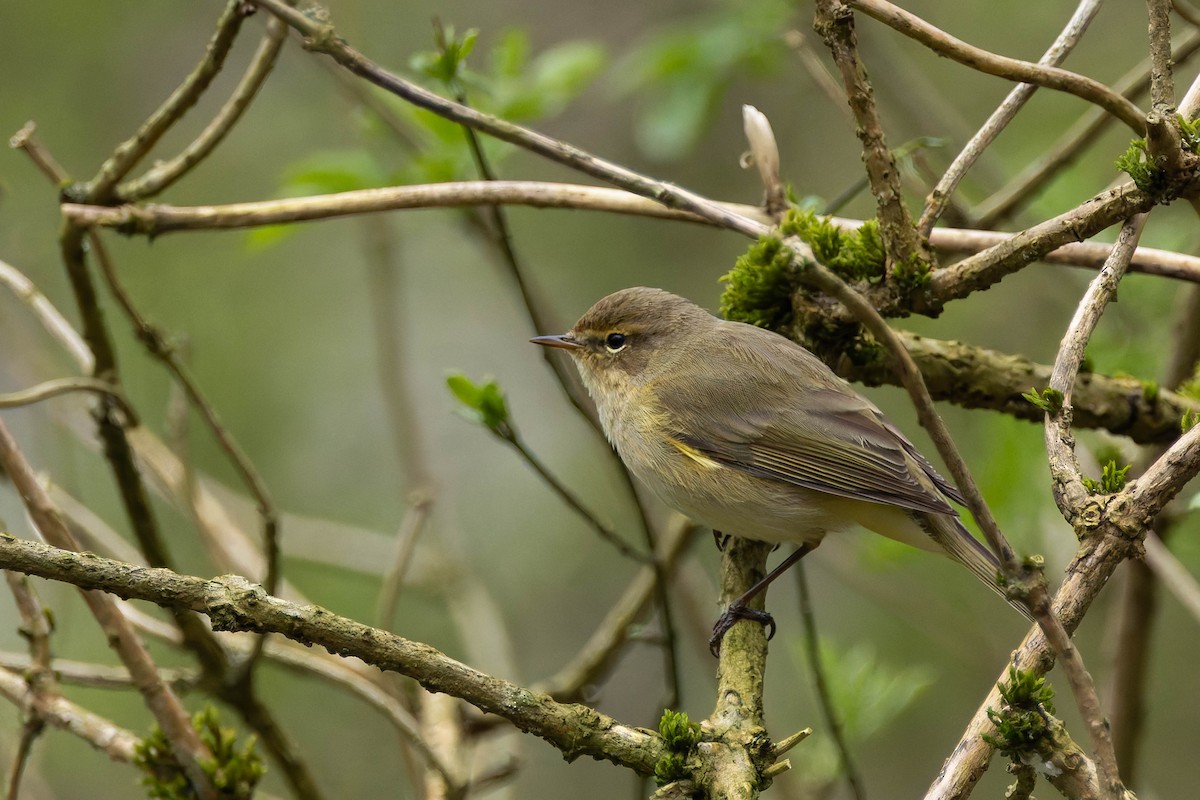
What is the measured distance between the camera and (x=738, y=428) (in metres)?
3.69

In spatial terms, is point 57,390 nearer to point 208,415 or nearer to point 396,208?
point 208,415

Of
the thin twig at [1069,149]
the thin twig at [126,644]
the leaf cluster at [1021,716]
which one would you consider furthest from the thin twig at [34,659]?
the thin twig at [1069,149]

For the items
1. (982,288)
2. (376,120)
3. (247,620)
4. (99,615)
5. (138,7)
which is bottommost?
(247,620)

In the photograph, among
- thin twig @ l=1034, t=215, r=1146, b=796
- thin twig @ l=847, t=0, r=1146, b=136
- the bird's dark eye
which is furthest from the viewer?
the bird's dark eye

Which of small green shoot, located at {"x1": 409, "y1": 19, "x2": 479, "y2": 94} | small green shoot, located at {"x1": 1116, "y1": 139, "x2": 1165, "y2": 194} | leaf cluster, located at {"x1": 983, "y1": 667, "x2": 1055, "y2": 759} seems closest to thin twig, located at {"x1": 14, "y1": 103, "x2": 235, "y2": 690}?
small green shoot, located at {"x1": 409, "y1": 19, "x2": 479, "y2": 94}

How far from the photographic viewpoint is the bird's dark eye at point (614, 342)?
4159mm

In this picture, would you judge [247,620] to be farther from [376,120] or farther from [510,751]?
[376,120]

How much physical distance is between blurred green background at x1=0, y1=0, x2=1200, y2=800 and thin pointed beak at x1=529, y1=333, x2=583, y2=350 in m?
0.72

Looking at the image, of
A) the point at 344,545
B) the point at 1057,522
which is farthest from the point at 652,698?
the point at 1057,522

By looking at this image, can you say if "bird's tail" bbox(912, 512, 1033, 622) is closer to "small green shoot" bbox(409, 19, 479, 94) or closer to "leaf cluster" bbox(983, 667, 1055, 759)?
"leaf cluster" bbox(983, 667, 1055, 759)

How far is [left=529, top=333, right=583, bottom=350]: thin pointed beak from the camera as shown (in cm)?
389

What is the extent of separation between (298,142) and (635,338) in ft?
13.7

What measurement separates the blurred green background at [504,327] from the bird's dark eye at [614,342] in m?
0.83

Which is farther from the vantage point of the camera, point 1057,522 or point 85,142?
point 85,142
